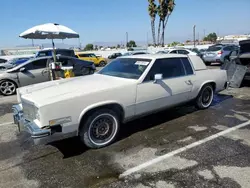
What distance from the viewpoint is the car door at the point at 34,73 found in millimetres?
8992

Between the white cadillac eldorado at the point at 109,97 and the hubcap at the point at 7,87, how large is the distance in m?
5.07

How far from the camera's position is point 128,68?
15.6 feet

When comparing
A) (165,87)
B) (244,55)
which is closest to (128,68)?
(165,87)

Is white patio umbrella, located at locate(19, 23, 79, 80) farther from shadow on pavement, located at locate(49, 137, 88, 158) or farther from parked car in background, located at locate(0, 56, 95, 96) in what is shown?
shadow on pavement, located at locate(49, 137, 88, 158)

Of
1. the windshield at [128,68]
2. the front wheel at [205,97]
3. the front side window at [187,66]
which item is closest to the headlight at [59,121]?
the windshield at [128,68]

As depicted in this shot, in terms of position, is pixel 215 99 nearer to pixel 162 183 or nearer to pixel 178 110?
pixel 178 110

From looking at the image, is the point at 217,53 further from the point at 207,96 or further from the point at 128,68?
the point at 128,68

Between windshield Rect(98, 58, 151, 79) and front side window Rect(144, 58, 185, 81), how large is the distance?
0.58 feet

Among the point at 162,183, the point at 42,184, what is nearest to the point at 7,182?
the point at 42,184

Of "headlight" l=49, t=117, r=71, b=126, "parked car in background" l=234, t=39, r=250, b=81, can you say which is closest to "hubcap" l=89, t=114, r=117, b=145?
"headlight" l=49, t=117, r=71, b=126

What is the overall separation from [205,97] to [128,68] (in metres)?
2.49

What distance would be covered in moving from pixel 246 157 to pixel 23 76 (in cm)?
821

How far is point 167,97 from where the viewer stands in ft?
15.7

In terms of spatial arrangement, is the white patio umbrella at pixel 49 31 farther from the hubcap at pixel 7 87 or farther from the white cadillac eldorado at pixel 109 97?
the white cadillac eldorado at pixel 109 97
